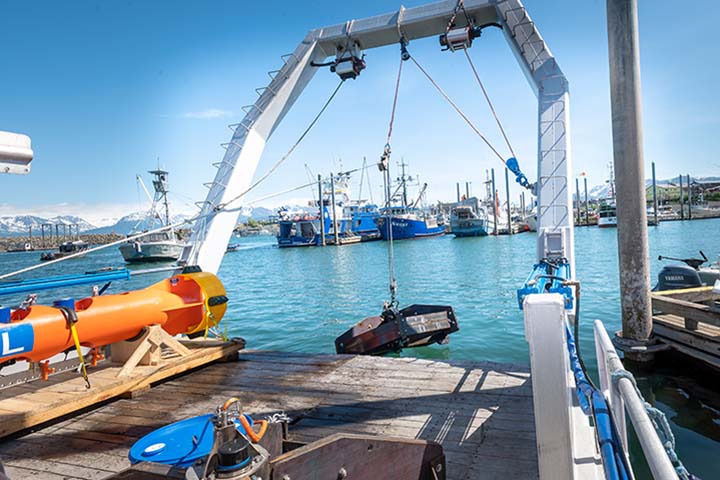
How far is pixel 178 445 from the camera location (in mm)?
3072

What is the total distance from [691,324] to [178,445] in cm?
740

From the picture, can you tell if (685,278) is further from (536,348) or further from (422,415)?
(536,348)

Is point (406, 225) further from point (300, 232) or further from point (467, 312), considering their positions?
point (467, 312)

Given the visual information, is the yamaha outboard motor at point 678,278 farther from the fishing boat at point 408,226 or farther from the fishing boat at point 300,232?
the fishing boat at point 300,232

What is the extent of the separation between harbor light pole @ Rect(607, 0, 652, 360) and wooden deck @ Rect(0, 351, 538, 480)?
3016mm

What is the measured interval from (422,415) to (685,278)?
771 cm

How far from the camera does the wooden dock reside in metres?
6.30

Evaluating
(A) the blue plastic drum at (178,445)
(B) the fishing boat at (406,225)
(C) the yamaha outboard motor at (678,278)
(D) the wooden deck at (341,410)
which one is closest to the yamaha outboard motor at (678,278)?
(C) the yamaha outboard motor at (678,278)

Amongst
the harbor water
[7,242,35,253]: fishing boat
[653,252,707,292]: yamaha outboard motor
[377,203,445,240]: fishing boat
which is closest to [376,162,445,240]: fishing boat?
[377,203,445,240]: fishing boat

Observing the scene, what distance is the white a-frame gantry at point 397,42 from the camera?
19.6 ft

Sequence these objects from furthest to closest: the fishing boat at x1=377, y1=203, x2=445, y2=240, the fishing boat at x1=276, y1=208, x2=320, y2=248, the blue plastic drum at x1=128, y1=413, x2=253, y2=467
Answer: the fishing boat at x1=377, y1=203, x2=445, y2=240 < the fishing boat at x1=276, y1=208, x2=320, y2=248 < the blue plastic drum at x1=128, y1=413, x2=253, y2=467

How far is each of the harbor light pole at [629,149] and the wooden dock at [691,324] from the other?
463mm

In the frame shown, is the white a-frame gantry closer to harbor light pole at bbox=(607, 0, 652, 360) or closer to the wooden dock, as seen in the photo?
harbor light pole at bbox=(607, 0, 652, 360)

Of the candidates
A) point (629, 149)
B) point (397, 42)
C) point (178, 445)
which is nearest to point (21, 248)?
point (397, 42)
